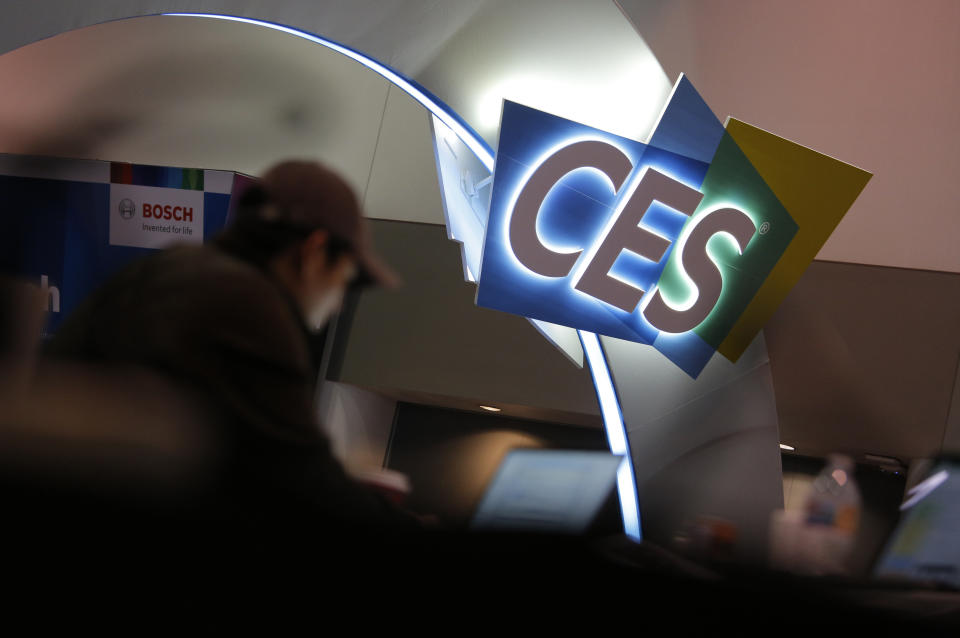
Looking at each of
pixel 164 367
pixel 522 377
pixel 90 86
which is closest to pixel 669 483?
pixel 522 377

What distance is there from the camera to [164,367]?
0.86 m

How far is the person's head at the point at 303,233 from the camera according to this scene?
91 centimetres

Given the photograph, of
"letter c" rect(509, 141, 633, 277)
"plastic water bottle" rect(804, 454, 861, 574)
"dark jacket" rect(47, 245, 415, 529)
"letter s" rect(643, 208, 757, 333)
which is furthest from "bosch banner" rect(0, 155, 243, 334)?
"letter s" rect(643, 208, 757, 333)

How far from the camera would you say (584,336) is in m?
3.02

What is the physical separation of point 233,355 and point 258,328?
0.04 meters

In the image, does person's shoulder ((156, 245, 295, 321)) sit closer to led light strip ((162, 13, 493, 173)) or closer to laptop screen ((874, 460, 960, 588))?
laptop screen ((874, 460, 960, 588))

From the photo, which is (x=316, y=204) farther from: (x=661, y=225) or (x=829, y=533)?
(x=661, y=225)

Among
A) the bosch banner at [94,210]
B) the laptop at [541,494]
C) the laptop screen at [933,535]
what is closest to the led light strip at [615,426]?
the laptop screen at [933,535]

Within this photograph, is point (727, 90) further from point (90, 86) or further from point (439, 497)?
point (439, 497)

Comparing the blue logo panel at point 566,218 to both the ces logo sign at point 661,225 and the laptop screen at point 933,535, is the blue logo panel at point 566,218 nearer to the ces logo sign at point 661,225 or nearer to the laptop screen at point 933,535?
the ces logo sign at point 661,225

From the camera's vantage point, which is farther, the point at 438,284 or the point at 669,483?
the point at 438,284

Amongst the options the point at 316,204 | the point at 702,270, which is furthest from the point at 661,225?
the point at 316,204

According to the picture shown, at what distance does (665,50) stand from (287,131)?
12.9 ft

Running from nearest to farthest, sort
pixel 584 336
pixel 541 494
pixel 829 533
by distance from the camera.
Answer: pixel 541 494, pixel 829 533, pixel 584 336
